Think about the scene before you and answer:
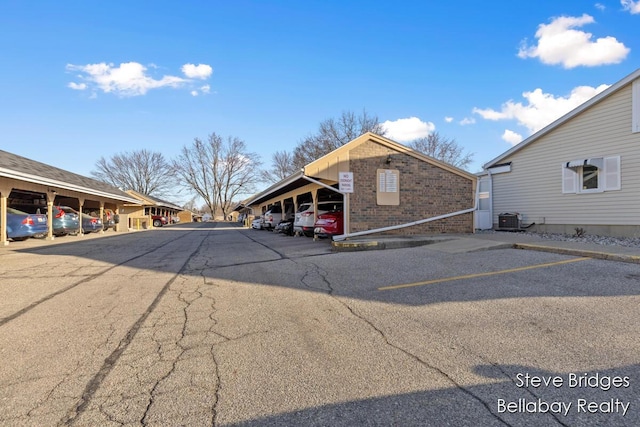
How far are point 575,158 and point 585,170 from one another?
611 millimetres

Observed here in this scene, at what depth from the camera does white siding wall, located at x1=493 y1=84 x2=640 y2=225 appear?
41.1 ft

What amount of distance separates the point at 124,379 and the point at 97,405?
0.39 metres

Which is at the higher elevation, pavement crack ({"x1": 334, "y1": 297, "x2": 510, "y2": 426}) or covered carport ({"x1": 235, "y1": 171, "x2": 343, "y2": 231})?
covered carport ({"x1": 235, "y1": 171, "x2": 343, "y2": 231})

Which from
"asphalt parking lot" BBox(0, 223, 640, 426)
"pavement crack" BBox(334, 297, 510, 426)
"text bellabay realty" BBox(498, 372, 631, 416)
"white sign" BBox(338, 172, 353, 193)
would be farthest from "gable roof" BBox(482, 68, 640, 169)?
"pavement crack" BBox(334, 297, 510, 426)

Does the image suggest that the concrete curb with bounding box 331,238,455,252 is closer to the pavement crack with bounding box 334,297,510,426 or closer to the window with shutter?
the pavement crack with bounding box 334,297,510,426

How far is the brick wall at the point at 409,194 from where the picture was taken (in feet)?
44.4

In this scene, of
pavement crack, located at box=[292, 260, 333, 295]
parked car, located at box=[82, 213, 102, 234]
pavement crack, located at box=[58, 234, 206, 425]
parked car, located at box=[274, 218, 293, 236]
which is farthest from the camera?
parked car, located at box=[82, 213, 102, 234]

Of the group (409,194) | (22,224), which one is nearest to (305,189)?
(409,194)

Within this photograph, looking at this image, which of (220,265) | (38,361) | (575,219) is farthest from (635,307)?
(575,219)

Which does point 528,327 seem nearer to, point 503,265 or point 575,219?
point 503,265

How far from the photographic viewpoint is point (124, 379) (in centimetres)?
302

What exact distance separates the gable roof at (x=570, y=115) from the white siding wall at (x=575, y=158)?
188 millimetres

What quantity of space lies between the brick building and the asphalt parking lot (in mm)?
6706

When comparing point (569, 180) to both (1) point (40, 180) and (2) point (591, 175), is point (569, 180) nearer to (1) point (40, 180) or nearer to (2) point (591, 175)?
(2) point (591, 175)
